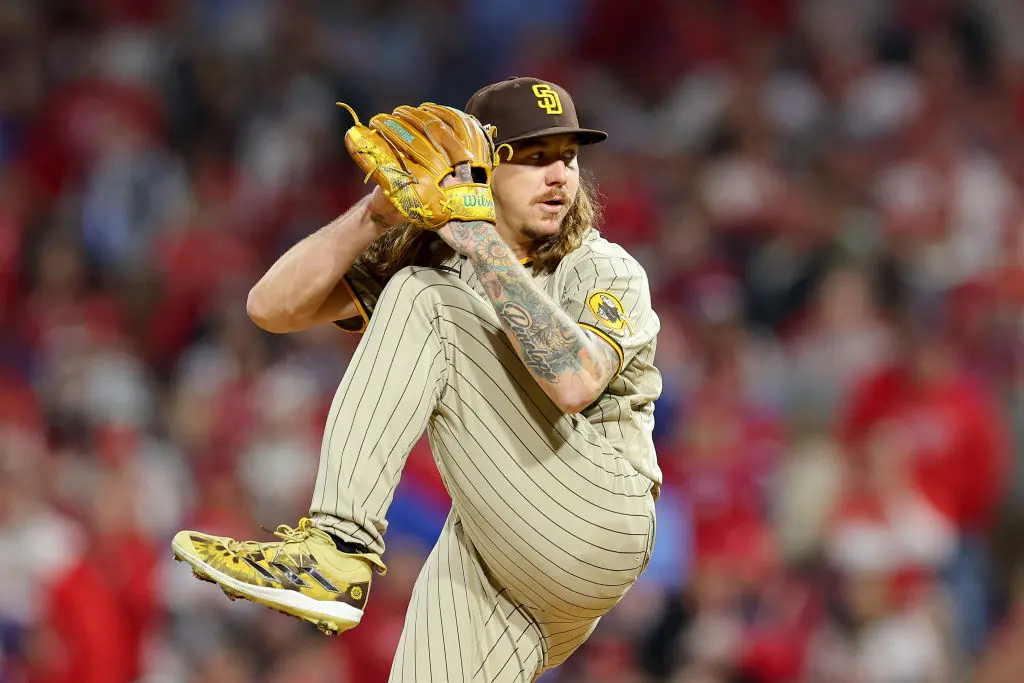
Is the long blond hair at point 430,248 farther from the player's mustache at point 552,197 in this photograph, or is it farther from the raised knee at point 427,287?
the raised knee at point 427,287

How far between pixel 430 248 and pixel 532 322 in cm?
48

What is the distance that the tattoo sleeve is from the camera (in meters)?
2.41

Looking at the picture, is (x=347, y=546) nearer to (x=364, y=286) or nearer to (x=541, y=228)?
(x=364, y=286)

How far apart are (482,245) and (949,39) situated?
497 cm

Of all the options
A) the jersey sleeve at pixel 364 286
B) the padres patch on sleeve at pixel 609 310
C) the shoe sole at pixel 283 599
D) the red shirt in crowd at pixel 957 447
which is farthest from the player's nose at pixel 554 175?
the red shirt in crowd at pixel 957 447

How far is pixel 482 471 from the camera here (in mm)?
2531

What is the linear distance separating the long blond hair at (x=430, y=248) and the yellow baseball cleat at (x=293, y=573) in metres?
0.64

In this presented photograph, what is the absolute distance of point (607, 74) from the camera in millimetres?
7547

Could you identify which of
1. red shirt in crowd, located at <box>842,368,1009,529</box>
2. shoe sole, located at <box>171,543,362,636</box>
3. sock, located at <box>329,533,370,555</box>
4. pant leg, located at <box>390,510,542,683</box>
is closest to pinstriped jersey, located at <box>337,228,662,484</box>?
pant leg, located at <box>390,510,542,683</box>

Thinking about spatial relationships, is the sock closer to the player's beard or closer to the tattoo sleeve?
the tattoo sleeve

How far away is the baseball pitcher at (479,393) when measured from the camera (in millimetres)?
2424

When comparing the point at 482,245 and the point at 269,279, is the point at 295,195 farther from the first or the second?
the point at 482,245

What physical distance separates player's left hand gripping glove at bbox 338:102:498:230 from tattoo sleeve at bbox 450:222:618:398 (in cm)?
4

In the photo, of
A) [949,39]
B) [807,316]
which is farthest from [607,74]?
[807,316]
